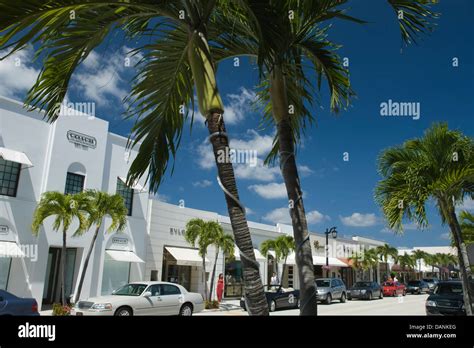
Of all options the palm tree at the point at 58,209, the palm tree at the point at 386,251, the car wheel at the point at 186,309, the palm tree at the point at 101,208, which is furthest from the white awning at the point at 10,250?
the palm tree at the point at 386,251

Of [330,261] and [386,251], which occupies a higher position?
[386,251]

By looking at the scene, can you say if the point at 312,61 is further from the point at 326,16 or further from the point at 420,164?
the point at 420,164

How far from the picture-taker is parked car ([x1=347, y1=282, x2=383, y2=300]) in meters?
30.1

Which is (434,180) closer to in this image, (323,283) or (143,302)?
→ (143,302)

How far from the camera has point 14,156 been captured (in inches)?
631

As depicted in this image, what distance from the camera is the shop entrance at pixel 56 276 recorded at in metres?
18.4

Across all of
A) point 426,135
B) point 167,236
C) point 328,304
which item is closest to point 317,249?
point 328,304

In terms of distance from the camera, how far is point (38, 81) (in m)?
3.50

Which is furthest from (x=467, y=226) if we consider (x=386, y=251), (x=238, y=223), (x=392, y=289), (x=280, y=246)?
(x=386, y=251)

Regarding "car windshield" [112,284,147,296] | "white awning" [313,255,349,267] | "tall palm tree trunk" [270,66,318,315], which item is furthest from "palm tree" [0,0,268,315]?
"white awning" [313,255,349,267]

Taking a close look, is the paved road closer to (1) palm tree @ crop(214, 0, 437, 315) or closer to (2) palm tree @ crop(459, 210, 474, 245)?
(2) palm tree @ crop(459, 210, 474, 245)

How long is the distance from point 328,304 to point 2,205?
19.2 m

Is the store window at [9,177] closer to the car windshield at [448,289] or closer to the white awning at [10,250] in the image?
the white awning at [10,250]

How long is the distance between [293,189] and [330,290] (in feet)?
77.6
